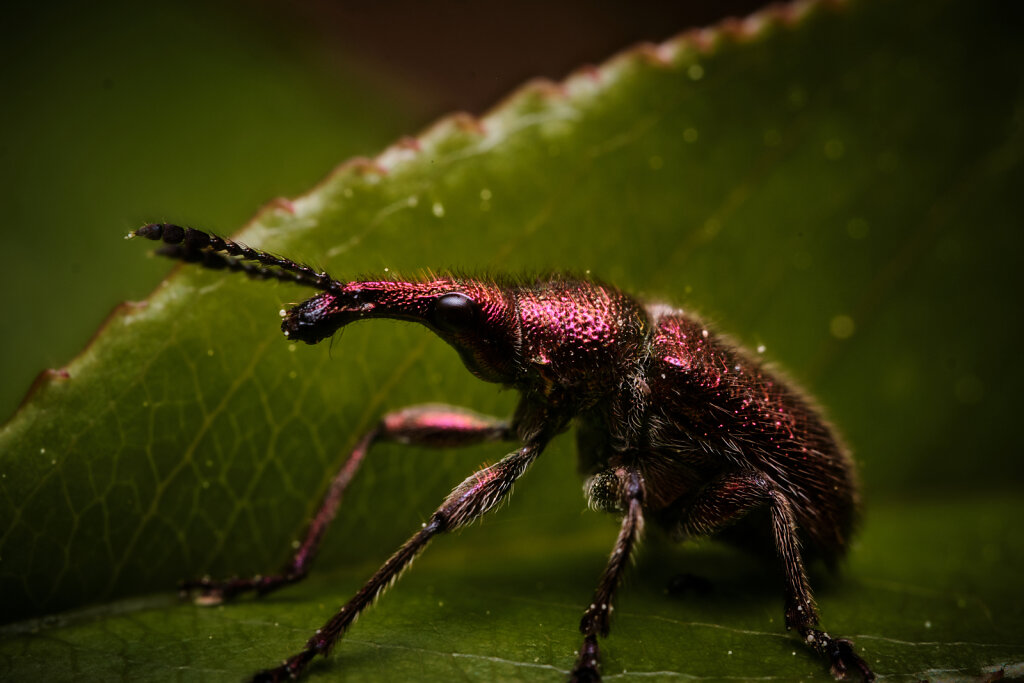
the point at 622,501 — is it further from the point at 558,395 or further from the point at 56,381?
the point at 56,381

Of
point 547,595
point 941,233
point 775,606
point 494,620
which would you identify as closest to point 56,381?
point 494,620

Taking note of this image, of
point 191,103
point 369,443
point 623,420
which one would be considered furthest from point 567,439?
point 191,103

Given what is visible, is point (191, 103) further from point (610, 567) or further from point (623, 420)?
point (610, 567)

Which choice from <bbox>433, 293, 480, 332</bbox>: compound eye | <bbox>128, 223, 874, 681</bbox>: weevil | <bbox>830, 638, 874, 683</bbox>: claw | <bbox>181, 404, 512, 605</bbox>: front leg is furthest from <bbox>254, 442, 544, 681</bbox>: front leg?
<bbox>830, 638, 874, 683</bbox>: claw

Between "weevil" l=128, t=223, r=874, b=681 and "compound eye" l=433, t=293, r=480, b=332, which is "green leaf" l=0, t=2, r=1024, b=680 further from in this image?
"compound eye" l=433, t=293, r=480, b=332

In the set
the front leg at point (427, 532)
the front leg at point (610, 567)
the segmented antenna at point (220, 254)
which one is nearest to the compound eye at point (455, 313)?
the segmented antenna at point (220, 254)

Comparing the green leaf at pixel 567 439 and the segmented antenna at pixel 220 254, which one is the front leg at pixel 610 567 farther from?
the segmented antenna at pixel 220 254
